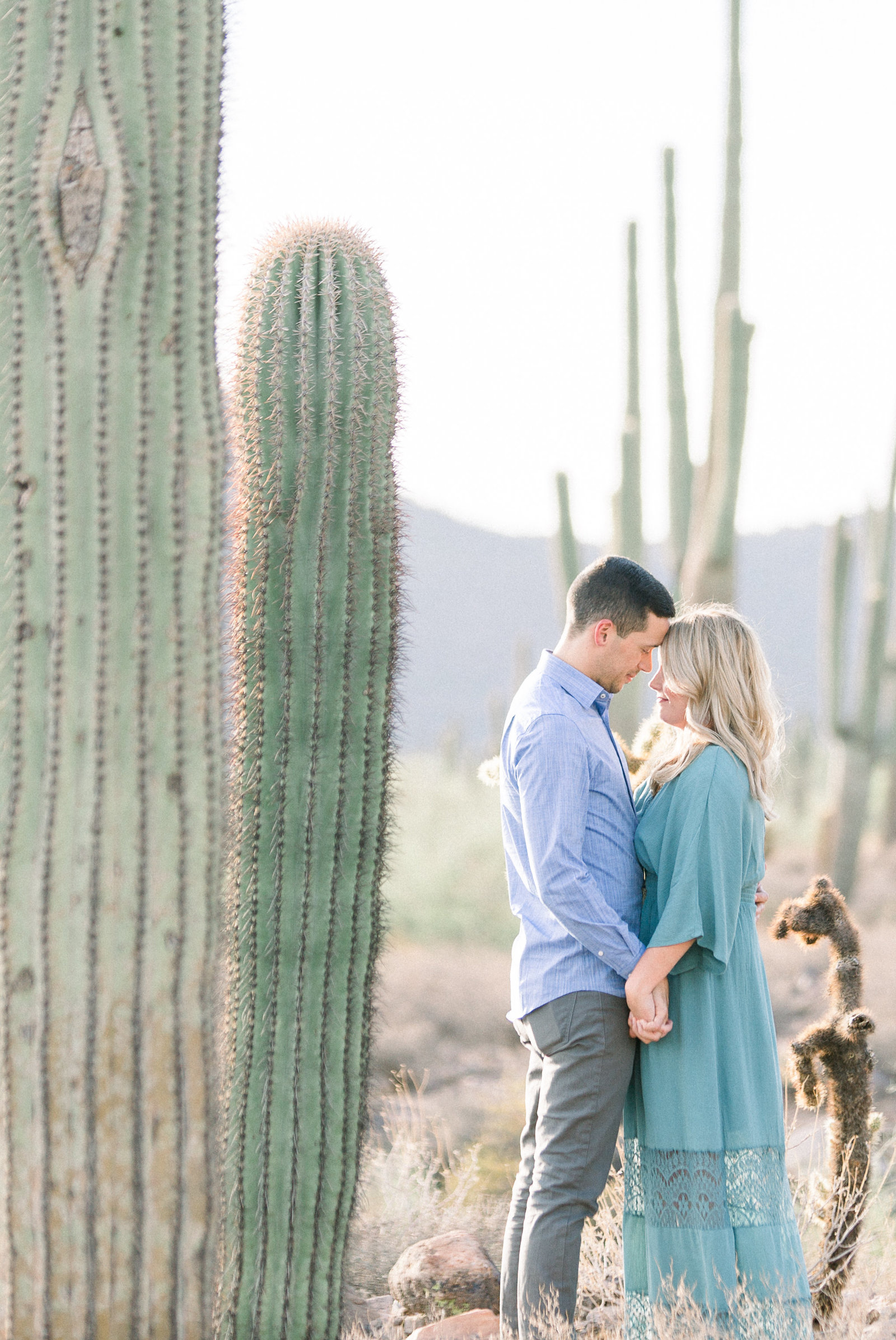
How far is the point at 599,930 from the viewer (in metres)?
3.18

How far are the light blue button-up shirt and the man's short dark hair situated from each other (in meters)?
0.18

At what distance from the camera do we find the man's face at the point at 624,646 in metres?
3.48

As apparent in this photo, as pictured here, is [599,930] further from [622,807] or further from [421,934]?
[421,934]

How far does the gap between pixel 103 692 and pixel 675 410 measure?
26.8ft

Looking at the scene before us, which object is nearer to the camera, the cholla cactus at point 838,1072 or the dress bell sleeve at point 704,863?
the dress bell sleeve at point 704,863

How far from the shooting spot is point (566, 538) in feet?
34.5

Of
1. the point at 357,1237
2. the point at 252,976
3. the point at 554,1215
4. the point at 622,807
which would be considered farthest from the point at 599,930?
the point at 357,1237

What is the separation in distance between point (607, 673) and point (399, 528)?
728 millimetres

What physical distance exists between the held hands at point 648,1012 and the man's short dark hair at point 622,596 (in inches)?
37.6

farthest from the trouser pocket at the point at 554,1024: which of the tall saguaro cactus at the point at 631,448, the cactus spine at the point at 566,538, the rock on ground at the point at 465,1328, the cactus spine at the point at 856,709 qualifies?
the cactus spine at the point at 856,709

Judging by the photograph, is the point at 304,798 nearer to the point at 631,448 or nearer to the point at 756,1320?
the point at 756,1320

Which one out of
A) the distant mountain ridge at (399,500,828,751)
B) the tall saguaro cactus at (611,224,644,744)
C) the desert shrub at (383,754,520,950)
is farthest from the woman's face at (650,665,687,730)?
the distant mountain ridge at (399,500,828,751)

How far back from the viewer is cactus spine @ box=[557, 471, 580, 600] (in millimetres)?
10469

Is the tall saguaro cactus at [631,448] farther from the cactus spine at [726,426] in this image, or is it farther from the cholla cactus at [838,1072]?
the cholla cactus at [838,1072]
